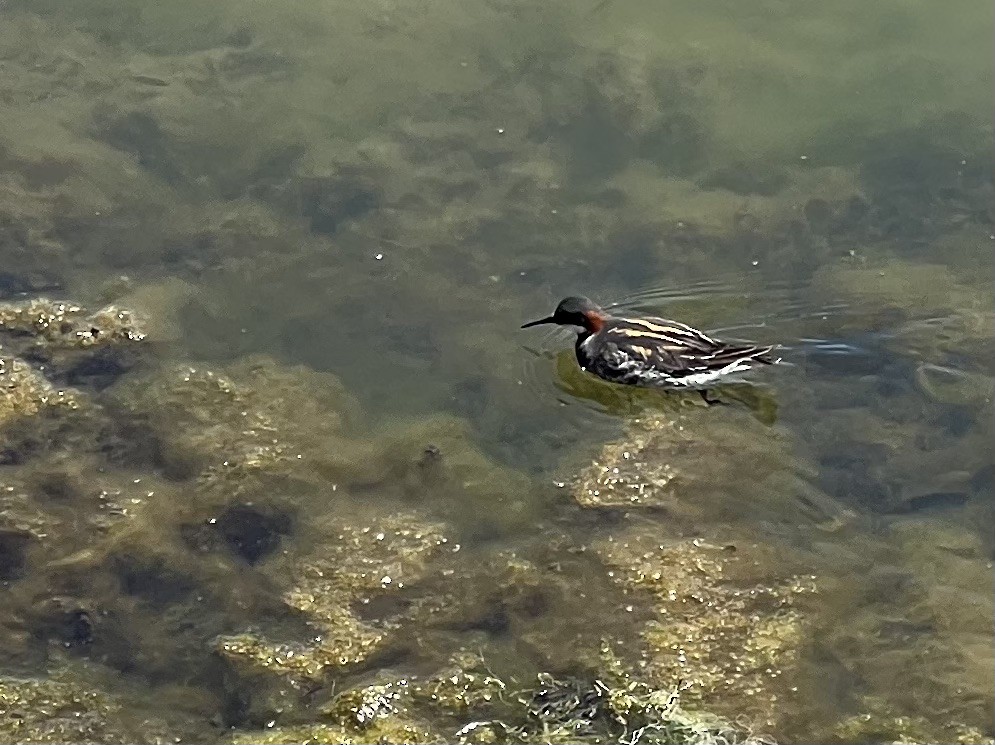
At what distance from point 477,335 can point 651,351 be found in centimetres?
79

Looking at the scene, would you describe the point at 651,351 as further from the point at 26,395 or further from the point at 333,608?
the point at 26,395

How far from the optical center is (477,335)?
5602mm

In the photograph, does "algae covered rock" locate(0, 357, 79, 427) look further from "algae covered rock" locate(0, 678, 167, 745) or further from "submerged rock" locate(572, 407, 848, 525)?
"submerged rock" locate(572, 407, 848, 525)

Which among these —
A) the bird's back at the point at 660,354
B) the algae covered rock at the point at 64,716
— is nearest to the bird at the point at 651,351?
the bird's back at the point at 660,354

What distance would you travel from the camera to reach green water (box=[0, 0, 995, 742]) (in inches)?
171

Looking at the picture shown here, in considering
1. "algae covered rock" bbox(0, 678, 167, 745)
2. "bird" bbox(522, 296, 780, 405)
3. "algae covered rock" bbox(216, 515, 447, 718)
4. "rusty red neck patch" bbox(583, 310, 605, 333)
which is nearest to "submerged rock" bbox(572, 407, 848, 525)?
"bird" bbox(522, 296, 780, 405)

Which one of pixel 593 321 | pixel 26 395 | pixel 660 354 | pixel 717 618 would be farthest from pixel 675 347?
pixel 26 395

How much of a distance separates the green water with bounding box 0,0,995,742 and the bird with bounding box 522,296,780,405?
0.12 m

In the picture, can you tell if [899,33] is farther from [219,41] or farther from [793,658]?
[793,658]

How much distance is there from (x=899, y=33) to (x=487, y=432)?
373 centimetres

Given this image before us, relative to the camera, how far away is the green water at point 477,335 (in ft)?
14.3

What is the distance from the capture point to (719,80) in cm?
696

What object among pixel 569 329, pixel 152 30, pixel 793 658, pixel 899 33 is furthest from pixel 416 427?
pixel 899 33

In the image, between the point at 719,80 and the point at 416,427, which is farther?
the point at 719,80
